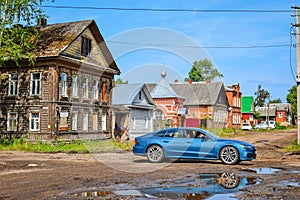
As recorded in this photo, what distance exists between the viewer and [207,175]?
37.3 ft

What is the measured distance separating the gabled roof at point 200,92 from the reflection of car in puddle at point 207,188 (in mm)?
49808

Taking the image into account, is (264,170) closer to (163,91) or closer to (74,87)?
(74,87)

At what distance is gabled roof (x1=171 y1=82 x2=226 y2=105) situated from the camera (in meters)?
61.7

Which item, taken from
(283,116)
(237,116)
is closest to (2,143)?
(237,116)

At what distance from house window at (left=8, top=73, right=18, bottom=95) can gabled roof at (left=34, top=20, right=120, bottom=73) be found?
2725 millimetres

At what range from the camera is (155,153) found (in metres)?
15.2

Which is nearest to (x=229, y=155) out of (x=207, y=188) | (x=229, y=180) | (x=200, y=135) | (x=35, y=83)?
(x=200, y=135)

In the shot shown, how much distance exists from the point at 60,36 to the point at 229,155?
18.2 meters

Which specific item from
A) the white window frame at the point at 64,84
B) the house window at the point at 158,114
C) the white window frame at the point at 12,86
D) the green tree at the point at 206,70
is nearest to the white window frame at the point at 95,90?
the white window frame at the point at 64,84

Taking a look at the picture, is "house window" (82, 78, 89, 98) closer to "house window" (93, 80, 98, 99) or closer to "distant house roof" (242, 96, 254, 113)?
"house window" (93, 80, 98, 99)

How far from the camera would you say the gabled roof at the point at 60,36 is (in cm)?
2645

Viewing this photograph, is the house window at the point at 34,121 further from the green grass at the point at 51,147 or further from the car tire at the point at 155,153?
the car tire at the point at 155,153

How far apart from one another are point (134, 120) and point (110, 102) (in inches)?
186

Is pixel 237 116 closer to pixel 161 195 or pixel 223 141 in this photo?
pixel 223 141
